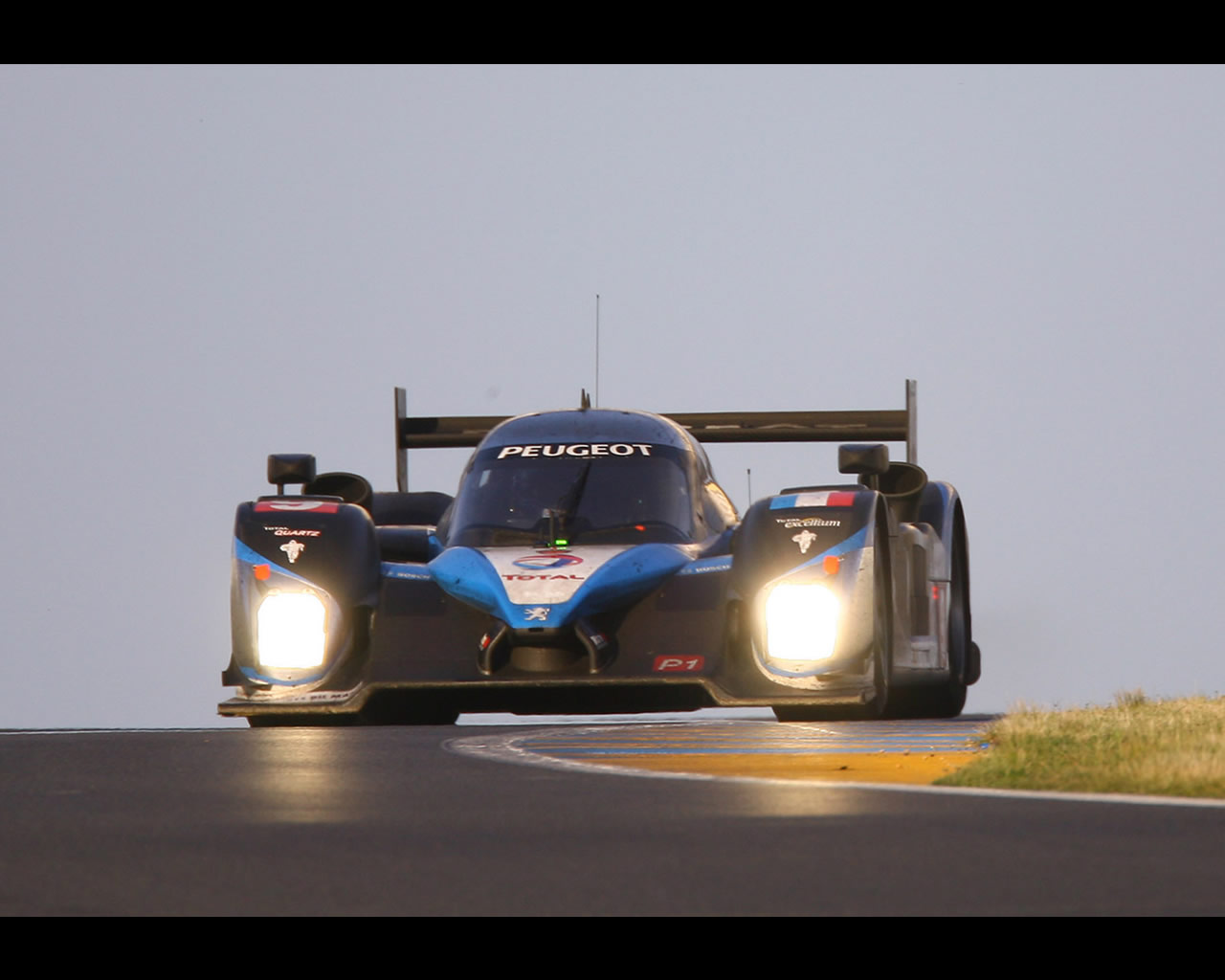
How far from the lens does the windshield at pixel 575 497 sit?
16.1 meters

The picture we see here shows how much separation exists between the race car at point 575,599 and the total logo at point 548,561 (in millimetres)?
18

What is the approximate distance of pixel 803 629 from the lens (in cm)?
1509

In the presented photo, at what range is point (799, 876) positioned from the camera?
6.90 m

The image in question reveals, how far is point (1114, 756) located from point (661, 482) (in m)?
6.25

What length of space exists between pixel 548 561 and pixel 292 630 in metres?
1.81

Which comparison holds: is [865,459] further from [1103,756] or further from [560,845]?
[560,845]

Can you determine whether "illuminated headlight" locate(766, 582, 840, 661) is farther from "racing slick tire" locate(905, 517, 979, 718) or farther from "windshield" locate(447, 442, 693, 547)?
"racing slick tire" locate(905, 517, 979, 718)

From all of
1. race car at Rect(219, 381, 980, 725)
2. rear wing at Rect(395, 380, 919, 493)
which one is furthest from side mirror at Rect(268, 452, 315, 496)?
rear wing at Rect(395, 380, 919, 493)

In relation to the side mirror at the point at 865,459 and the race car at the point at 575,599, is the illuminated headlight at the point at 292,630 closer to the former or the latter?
the race car at the point at 575,599

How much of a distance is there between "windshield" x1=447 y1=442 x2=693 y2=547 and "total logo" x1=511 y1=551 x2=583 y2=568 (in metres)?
→ 0.50

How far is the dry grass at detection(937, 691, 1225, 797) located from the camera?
→ 392 inches

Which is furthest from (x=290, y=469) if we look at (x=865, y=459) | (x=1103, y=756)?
(x=1103, y=756)
